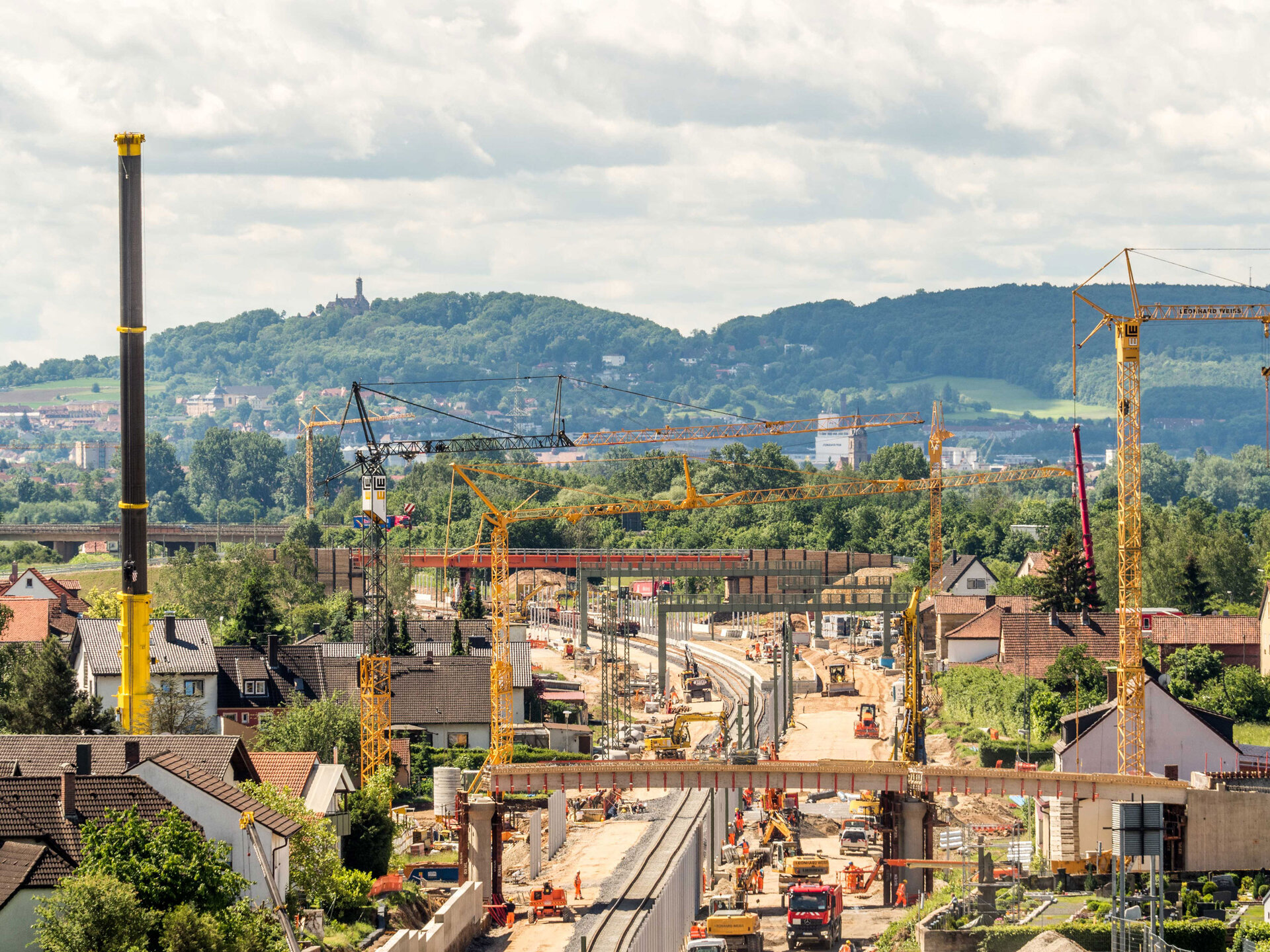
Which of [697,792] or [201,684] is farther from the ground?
[201,684]

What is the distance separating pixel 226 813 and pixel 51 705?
22936mm

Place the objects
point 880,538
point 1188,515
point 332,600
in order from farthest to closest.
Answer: point 880,538
point 1188,515
point 332,600

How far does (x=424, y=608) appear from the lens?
158250 mm

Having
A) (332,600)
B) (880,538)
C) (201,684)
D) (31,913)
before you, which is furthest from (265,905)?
(880,538)

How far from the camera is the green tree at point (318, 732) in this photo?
67.9m

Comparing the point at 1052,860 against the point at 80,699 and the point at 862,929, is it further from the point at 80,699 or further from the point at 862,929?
the point at 80,699

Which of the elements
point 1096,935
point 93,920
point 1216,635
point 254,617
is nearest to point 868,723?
point 1216,635

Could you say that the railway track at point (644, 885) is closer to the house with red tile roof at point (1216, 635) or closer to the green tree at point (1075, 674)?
the green tree at point (1075, 674)

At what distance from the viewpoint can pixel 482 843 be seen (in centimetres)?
6025

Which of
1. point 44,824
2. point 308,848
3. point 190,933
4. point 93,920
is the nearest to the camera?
point 93,920

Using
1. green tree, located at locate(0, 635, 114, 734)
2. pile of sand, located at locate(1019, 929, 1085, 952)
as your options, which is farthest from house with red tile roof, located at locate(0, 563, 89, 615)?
pile of sand, located at locate(1019, 929, 1085, 952)

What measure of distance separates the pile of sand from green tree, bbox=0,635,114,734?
32115 mm

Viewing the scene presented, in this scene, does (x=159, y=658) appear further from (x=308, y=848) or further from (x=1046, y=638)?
(x=1046, y=638)

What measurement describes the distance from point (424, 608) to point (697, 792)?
78279 mm
